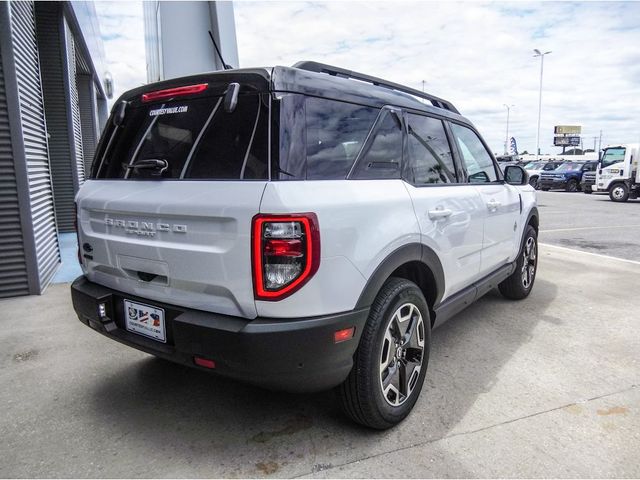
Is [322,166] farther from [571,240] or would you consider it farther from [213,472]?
[571,240]

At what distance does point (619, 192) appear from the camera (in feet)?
61.9

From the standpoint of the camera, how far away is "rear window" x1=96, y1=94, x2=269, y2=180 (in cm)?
210

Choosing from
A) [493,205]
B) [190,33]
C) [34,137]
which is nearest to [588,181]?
[190,33]

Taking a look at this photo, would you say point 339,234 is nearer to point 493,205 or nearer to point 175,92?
point 175,92

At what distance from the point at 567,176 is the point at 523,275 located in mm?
23962

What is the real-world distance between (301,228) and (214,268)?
0.44 m

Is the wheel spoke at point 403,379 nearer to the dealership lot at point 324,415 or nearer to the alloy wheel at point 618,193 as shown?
the dealership lot at point 324,415

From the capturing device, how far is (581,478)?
2137 millimetres

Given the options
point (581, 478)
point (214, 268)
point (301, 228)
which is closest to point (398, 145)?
point (301, 228)

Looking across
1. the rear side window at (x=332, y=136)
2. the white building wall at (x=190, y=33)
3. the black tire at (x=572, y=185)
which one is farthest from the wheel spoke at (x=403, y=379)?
the black tire at (x=572, y=185)

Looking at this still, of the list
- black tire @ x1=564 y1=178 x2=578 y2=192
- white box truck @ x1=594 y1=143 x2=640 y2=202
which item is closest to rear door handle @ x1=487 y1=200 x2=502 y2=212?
white box truck @ x1=594 y1=143 x2=640 y2=202

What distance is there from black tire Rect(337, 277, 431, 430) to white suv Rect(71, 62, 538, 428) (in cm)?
1

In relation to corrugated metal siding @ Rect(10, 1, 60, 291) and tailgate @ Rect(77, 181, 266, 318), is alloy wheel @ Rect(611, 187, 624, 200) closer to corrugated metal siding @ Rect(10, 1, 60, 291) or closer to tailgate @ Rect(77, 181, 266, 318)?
corrugated metal siding @ Rect(10, 1, 60, 291)

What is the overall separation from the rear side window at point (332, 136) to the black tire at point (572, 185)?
26.9 metres
